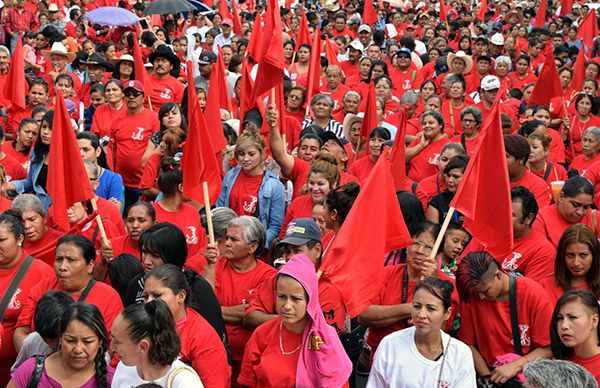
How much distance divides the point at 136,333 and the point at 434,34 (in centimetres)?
1734

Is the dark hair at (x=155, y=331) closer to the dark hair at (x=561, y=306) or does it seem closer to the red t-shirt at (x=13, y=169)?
the dark hair at (x=561, y=306)

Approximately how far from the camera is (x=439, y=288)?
5.23 meters

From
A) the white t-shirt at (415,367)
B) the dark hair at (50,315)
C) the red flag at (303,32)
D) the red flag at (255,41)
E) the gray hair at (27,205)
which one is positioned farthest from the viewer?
the red flag at (303,32)

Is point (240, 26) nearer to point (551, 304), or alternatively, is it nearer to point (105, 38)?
point (105, 38)

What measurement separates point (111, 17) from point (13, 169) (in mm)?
7944

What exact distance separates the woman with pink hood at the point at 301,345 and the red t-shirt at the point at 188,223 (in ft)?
8.43

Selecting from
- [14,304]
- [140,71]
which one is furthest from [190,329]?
[140,71]

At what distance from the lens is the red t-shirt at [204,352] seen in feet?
16.6

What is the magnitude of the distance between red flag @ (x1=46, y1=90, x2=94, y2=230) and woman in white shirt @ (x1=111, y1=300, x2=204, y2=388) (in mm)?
2677

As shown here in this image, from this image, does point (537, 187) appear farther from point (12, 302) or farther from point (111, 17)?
point (111, 17)

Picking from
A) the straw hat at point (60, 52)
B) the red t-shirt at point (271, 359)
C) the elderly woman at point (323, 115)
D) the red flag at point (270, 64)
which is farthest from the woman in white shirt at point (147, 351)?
the straw hat at point (60, 52)

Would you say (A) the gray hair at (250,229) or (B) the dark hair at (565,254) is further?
(A) the gray hair at (250,229)

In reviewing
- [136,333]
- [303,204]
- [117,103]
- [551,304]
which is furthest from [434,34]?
[136,333]

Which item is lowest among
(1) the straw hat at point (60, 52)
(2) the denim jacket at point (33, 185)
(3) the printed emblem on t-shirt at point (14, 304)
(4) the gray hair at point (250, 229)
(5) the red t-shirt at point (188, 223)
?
(1) the straw hat at point (60, 52)
